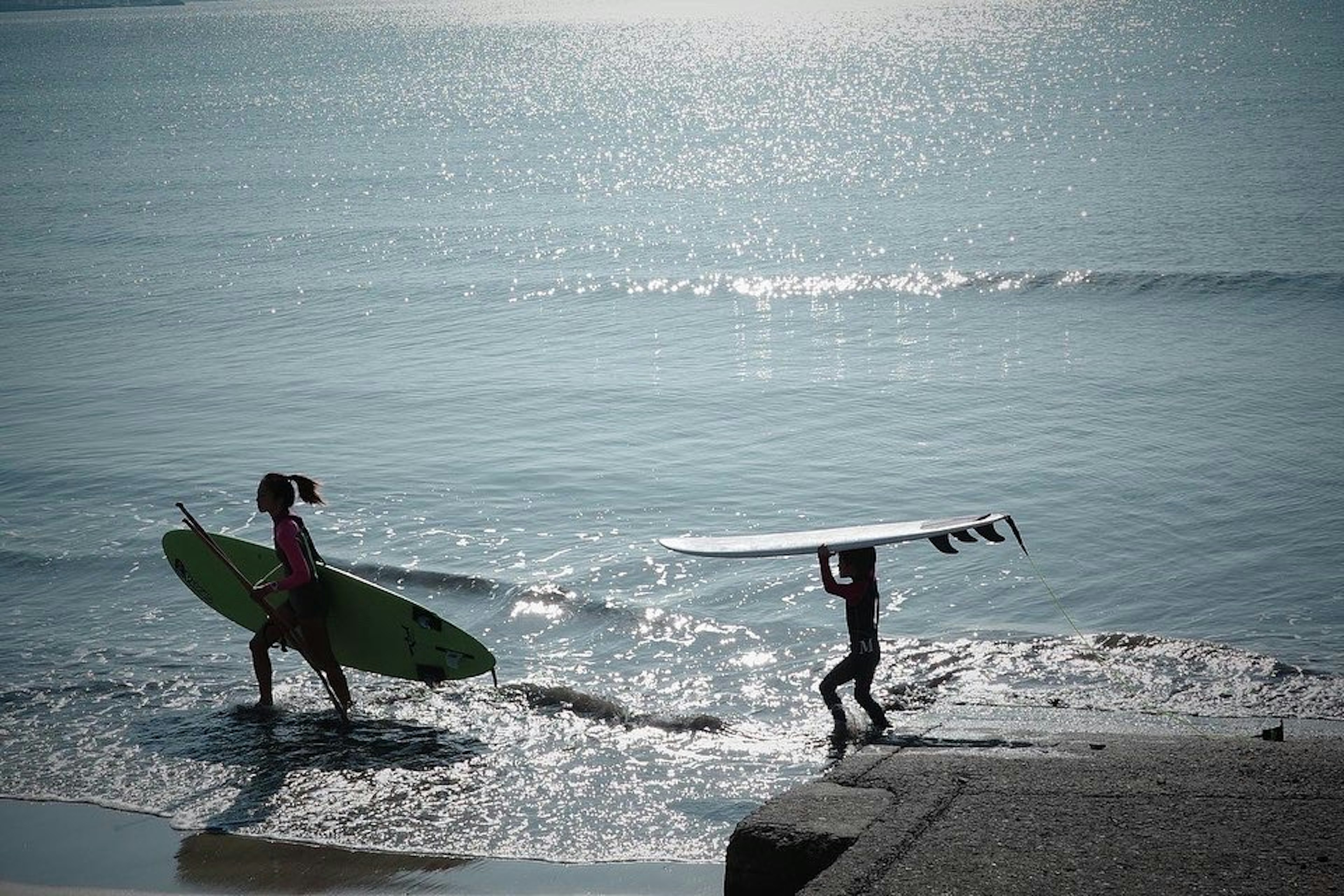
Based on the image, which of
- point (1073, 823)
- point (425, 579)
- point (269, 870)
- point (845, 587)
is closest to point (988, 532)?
point (845, 587)

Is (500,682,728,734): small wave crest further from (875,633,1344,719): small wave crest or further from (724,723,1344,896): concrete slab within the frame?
(724,723,1344,896): concrete slab

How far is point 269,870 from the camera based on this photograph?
8422mm

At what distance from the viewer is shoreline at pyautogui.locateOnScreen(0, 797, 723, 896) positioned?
8.12 m

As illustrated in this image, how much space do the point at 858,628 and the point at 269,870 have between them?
4.06m

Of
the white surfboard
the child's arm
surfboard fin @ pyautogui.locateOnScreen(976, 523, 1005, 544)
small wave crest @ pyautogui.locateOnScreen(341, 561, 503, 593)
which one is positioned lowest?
small wave crest @ pyautogui.locateOnScreen(341, 561, 503, 593)

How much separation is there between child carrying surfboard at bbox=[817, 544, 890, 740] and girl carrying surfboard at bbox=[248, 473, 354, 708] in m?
3.54

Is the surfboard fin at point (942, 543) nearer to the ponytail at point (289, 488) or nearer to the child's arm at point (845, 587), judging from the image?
the child's arm at point (845, 587)

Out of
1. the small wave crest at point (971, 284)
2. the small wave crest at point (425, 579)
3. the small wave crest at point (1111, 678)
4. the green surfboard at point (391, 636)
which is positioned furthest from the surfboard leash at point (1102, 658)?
the small wave crest at point (971, 284)

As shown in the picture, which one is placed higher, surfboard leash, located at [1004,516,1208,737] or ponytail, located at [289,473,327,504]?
ponytail, located at [289,473,327,504]

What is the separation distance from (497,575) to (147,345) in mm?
16347

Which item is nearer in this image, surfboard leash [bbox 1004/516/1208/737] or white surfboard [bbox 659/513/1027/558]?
white surfboard [bbox 659/513/1027/558]

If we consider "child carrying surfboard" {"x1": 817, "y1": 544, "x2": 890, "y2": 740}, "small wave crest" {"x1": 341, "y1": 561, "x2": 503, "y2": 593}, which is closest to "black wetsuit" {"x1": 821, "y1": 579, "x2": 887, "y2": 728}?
"child carrying surfboard" {"x1": 817, "y1": 544, "x2": 890, "y2": 740}

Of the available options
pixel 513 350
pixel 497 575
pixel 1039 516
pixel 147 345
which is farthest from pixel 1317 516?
pixel 147 345

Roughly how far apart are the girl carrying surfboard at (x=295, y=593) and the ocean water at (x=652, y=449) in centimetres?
48
